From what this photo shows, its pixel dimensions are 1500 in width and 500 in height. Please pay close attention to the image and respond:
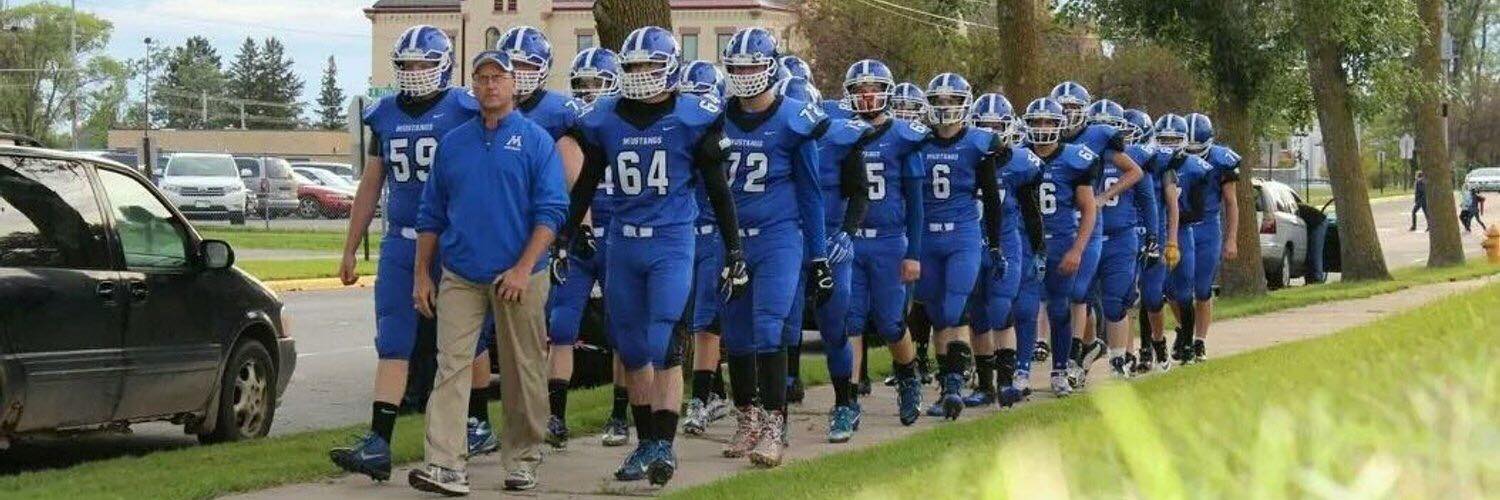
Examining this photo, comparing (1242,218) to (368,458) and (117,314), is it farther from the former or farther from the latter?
(368,458)

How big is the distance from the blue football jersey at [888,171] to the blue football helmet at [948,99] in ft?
1.42

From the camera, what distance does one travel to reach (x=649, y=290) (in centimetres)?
975

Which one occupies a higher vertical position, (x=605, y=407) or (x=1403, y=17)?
(x=1403, y=17)

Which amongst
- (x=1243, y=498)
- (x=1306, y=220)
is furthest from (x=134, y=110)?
(x=1243, y=498)

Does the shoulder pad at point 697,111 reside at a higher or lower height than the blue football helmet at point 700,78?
lower

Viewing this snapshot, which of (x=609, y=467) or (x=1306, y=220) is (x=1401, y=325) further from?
(x=1306, y=220)

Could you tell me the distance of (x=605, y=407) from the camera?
12906 millimetres

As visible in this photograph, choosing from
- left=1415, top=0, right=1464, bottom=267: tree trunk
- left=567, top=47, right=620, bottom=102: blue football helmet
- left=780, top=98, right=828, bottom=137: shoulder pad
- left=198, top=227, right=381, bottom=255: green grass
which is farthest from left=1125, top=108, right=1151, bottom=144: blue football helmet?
left=198, top=227, right=381, bottom=255: green grass

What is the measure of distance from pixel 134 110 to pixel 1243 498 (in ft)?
481

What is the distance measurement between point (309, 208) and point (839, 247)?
148ft

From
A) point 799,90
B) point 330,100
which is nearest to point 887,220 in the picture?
point 799,90

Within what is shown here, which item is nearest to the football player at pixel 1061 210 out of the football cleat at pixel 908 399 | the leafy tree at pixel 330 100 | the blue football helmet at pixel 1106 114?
the blue football helmet at pixel 1106 114

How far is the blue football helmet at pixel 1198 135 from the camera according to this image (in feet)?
57.4

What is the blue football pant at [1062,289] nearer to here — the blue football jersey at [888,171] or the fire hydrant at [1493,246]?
the blue football jersey at [888,171]
